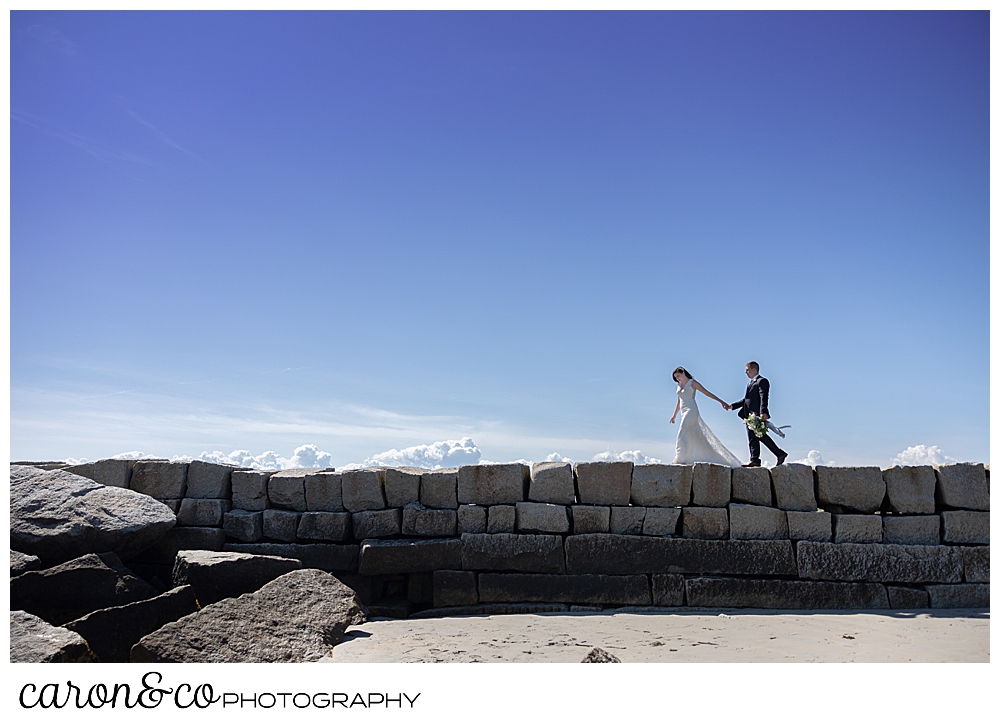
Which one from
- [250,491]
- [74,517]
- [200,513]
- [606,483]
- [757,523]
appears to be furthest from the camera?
[250,491]

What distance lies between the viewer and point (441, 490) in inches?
386

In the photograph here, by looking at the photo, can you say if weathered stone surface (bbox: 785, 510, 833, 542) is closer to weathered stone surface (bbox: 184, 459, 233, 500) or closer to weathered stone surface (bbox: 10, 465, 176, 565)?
weathered stone surface (bbox: 184, 459, 233, 500)

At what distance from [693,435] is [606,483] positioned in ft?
5.36

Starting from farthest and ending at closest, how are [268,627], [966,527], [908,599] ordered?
[966,527], [908,599], [268,627]

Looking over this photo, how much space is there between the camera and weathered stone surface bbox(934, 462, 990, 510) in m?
9.39

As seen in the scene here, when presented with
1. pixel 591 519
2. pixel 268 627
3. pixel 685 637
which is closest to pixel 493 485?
pixel 591 519

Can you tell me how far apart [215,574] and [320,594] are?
122cm

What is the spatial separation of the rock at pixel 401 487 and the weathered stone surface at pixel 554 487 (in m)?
1.49

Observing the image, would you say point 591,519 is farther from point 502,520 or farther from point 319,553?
point 319,553

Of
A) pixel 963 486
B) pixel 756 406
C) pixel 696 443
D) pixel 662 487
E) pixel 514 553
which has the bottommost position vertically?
pixel 514 553

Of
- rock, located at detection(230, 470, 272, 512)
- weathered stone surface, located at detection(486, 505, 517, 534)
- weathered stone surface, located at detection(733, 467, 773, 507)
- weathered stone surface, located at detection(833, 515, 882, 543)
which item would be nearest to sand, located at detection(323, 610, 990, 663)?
weathered stone surface, located at detection(833, 515, 882, 543)

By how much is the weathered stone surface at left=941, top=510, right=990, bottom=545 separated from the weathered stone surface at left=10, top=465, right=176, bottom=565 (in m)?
9.29

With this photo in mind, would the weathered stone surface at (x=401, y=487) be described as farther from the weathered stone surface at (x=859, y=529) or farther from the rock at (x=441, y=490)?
the weathered stone surface at (x=859, y=529)

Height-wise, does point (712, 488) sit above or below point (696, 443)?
below
